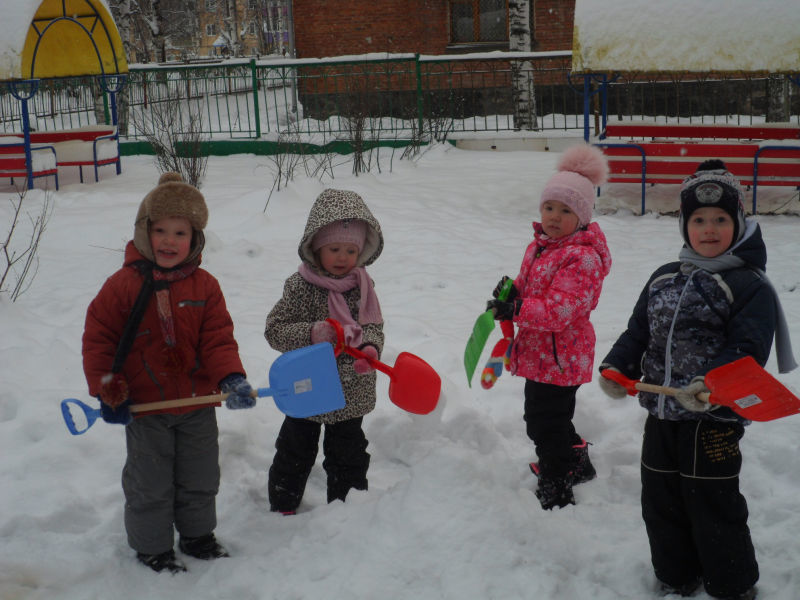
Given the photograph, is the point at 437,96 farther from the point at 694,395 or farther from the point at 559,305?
the point at 694,395

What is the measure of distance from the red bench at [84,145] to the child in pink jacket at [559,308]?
8.73m

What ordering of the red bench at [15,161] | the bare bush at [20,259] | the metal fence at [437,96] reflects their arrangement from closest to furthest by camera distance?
1. the bare bush at [20,259]
2. the red bench at [15,161]
3. the metal fence at [437,96]

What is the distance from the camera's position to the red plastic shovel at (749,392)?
1.98m

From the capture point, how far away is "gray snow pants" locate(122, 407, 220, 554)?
250cm

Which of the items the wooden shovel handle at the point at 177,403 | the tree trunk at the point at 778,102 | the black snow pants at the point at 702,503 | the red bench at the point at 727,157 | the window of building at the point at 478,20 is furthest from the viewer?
the window of building at the point at 478,20

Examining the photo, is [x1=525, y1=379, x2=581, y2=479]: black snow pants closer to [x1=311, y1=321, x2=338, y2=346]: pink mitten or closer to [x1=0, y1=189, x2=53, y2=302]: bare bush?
[x1=311, y1=321, x2=338, y2=346]: pink mitten

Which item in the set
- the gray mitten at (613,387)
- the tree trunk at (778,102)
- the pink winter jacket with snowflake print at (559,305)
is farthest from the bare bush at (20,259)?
the tree trunk at (778,102)

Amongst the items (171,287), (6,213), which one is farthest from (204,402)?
(6,213)

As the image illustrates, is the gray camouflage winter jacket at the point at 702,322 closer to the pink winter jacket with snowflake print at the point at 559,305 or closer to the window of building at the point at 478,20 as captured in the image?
the pink winter jacket with snowflake print at the point at 559,305

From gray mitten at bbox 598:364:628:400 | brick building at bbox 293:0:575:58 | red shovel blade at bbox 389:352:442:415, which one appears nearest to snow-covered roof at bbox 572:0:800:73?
Answer: red shovel blade at bbox 389:352:442:415

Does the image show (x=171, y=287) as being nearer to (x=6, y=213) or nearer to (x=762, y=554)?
(x=762, y=554)

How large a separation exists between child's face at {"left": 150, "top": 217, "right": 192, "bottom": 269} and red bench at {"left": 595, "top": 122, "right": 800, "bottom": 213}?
256 inches

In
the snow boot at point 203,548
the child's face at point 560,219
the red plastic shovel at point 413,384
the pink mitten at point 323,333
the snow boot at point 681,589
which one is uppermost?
the child's face at point 560,219

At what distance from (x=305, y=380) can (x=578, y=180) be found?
1214 mm
